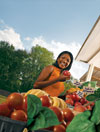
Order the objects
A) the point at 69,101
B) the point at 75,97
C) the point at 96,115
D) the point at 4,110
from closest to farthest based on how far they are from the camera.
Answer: the point at 96,115 → the point at 4,110 → the point at 69,101 → the point at 75,97

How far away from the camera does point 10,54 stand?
22.0 m

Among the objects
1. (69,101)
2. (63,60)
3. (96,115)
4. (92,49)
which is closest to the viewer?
(96,115)

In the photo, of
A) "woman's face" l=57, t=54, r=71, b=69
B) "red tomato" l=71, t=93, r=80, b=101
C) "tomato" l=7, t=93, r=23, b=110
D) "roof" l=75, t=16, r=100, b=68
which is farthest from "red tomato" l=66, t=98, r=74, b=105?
"roof" l=75, t=16, r=100, b=68

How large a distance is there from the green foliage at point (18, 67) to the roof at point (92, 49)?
620 inches

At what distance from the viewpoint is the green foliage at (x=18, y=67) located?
21011mm

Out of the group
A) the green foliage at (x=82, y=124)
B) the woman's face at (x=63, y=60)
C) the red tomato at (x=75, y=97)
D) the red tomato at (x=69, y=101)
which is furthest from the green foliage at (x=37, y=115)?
the woman's face at (x=63, y=60)

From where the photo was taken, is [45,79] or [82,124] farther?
[45,79]

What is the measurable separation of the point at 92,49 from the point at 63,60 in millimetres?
2288

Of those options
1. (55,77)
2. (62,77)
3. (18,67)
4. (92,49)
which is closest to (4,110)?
(62,77)

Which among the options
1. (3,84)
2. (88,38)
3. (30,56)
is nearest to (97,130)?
(88,38)

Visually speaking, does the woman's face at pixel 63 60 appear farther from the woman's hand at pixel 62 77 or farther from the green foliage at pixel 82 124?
the green foliage at pixel 82 124

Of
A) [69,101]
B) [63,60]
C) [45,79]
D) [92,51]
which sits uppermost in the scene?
[92,51]

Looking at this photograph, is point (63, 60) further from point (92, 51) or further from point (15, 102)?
point (92, 51)

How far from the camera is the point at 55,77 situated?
3.17m
